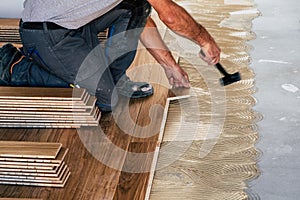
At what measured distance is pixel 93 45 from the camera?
10.2 feet

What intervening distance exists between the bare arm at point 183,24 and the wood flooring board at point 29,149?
0.82 metres

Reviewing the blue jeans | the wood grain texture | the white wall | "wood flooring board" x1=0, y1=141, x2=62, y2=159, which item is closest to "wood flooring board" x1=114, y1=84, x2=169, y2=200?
the wood grain texture

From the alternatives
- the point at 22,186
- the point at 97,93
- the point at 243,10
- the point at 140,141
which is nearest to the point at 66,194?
the point at 22,186

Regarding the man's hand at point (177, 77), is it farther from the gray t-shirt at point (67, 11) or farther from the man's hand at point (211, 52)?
the gray t-shirt at point (67, 11)

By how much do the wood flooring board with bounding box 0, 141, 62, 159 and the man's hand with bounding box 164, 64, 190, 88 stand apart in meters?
1.03

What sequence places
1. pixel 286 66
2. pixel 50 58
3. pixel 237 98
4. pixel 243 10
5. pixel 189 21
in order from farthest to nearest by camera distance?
pixel 243 10
pixel 286 66
pixel 237 98
pixel 50 58
pixel 189 21

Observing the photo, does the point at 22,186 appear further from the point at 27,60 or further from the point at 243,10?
the point at 243,10

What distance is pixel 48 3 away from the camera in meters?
2.84

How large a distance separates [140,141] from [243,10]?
223 centimetres

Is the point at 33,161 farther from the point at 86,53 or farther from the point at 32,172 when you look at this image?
the point at 86,53

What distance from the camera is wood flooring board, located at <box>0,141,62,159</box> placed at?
8.37 feet

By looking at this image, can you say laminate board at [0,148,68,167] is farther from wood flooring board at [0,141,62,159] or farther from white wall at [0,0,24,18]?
white wall at [0,0,24,18]

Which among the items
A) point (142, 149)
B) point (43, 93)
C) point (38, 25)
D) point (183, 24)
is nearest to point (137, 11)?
point (183, 24)

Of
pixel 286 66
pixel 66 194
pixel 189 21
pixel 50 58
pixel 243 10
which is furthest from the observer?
pixel 243 10
